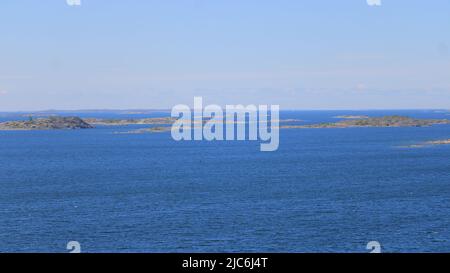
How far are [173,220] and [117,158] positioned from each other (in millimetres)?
92869

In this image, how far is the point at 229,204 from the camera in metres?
78.6

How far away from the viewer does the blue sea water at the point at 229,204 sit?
56.1 metres

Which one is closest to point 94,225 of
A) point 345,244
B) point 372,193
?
point 345,244

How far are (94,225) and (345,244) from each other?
27.8 metres

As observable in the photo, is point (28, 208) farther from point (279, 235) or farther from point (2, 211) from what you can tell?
point (279, 235)

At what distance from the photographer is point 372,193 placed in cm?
8906

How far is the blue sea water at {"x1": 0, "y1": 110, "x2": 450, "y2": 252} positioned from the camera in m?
56.1
